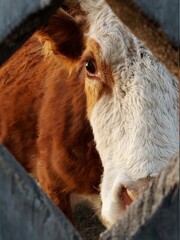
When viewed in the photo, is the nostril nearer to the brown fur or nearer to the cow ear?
the brown fur

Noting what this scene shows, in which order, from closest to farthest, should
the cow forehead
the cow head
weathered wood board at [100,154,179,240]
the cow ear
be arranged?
1. weathered wood board at [100,154,179,240]
2. the cow head
3. the cow forehead
4. the cow ear

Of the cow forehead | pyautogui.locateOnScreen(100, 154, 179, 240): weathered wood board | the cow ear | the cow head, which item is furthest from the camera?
the cow ear

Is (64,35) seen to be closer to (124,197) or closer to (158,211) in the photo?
(124,197)

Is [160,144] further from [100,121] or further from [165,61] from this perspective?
[165,61]

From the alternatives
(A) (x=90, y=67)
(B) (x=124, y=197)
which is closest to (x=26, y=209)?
(B) (x=124, y=197)

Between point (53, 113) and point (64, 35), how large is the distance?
19.3 inches

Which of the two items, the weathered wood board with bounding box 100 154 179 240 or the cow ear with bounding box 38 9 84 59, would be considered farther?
the cow ear with bounding box 38 9 84 59

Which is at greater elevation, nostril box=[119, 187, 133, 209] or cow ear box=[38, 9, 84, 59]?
cow ear box=[38, 9, 84, 59]

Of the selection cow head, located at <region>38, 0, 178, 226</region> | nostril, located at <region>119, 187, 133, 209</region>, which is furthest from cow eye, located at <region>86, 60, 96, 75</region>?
nostril, located at <region>119, 187, 133, 209</region>

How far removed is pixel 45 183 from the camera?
3.26 metres

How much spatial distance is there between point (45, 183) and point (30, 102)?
485 mm

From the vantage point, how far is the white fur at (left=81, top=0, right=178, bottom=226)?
219 cm

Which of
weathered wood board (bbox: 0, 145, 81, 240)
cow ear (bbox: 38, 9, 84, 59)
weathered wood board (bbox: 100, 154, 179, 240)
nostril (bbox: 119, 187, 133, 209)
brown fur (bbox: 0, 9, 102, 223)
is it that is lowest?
brown fur (bbox: 0, 9, 102, 223)

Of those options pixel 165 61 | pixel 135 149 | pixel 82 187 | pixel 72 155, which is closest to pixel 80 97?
pixel 72 155
